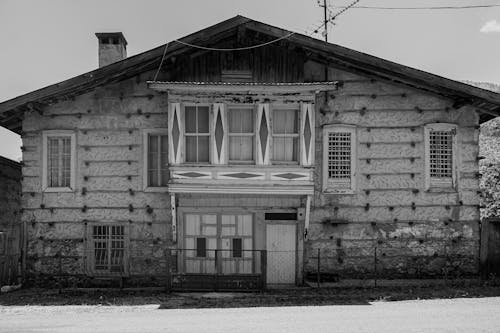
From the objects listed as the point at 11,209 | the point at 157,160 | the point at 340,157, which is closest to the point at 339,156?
the point at 340,157

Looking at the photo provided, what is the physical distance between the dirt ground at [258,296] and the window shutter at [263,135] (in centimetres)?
414

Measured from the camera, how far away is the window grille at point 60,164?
1914 cm

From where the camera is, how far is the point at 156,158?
19.1 metres

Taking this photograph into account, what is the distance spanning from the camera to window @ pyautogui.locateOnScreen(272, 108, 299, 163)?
18.2 metres

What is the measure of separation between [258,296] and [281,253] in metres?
2.74

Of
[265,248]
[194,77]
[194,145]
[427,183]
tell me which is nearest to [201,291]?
[265,248]

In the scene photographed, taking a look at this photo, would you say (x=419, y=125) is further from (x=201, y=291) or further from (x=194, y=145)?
(x=201, y=291)

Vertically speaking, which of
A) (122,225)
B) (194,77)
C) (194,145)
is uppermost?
(194,77)

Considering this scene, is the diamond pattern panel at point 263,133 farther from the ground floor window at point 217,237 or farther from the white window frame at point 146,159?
the white window frame at point 146,159

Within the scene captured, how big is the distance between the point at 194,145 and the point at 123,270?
477 centimetres

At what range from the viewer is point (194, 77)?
1859 cm

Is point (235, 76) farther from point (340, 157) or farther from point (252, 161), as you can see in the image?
point (340, 157)

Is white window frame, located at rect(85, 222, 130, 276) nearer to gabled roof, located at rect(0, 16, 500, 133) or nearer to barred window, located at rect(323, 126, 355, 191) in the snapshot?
gabled roof, located at rect(0, 16, 500, 133)

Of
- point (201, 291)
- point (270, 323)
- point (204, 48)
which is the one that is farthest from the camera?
point (204, 48)
